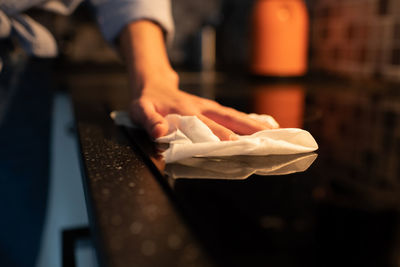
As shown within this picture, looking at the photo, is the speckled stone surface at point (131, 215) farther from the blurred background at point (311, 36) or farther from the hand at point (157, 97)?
the blurred background at point (311, 36)

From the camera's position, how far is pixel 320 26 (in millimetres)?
1515

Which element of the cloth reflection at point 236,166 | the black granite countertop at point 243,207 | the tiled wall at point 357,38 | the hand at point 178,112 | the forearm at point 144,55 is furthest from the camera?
the tiled wall at point 357,38

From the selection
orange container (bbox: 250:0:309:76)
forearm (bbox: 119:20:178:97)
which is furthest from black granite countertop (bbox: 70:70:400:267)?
orange container (bbox: 250:0:309:76)

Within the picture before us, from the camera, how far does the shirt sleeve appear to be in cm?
68

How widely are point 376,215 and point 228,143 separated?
0.16 meters

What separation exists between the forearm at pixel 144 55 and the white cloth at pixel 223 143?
18 centimetres

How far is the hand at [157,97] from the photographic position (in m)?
0.47

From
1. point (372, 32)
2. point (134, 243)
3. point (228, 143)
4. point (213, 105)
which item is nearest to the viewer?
point (134, 243)

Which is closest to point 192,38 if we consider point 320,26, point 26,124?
point 320,26

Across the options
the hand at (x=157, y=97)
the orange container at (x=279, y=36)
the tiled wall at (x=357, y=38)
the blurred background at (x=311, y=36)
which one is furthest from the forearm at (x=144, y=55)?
the tiled wall at (x=357, y=38)

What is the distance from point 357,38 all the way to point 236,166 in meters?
1.13

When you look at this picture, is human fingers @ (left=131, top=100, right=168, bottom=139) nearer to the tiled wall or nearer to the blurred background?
the blurred background

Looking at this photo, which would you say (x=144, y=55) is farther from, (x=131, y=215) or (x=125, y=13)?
(x=131, y=215)

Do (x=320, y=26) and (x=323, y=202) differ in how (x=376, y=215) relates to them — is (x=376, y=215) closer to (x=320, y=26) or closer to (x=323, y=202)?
(x=323, y=202)
